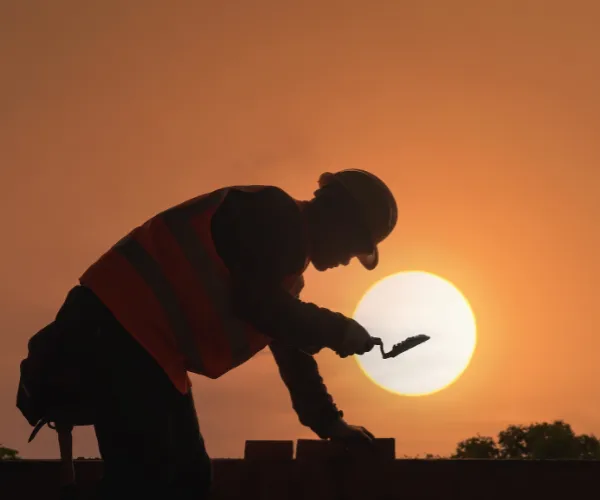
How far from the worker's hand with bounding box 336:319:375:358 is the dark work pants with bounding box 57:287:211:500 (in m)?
0.76

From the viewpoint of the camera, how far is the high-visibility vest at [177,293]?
3225 mm

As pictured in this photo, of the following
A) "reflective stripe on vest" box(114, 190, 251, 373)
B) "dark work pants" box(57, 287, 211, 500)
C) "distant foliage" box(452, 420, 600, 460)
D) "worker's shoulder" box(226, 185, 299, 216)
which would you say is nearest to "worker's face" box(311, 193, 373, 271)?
"worker's shoulder" box(226, 185, 299, 216)

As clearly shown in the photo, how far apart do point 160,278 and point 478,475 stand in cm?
170

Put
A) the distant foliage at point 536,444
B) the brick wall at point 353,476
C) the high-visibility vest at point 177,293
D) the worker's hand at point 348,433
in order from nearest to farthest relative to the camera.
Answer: the high-visibility vest at point 177,293 < the brick wall at point 353,476 < the worker's hand at point 348,433 < the distant foliage at point 536,444

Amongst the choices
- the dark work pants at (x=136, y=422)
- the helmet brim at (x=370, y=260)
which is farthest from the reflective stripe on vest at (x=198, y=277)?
the helmet brim at (x=370, y=260)

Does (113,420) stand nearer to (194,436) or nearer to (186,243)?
(194,436)

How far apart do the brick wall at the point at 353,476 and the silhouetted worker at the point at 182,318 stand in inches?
10.5

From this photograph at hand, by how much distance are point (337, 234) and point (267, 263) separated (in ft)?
1.69

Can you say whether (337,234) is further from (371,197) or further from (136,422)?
(136,422)

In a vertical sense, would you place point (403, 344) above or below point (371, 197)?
below

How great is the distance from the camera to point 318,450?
11.4ft

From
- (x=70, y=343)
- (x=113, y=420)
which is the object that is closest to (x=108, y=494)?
(x=113, y=420)

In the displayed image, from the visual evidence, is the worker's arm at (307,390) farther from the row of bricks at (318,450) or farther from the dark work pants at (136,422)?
the dark work pants at (136,422)

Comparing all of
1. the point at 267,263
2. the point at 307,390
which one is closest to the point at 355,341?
the point at 267,263
